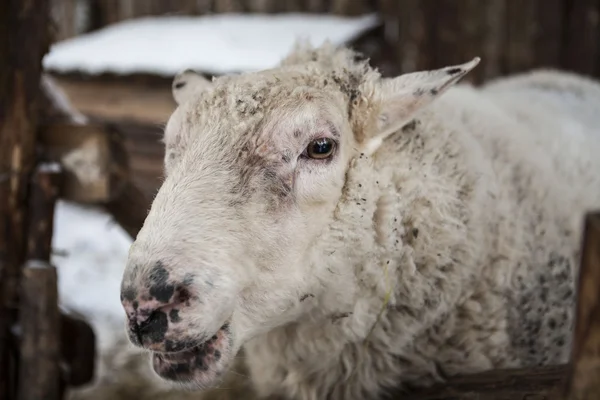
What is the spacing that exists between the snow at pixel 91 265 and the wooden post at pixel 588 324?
2.81m

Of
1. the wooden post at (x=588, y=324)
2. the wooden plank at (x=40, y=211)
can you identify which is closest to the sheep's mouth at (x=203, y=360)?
the wooden post at (x=588, y=324)

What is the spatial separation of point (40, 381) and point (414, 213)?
1.84 metres

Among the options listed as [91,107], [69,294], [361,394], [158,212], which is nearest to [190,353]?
[158,212]

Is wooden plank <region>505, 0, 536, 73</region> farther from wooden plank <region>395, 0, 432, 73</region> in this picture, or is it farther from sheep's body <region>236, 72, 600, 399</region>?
sheep's body <region>236, 72, 600, 399</region>

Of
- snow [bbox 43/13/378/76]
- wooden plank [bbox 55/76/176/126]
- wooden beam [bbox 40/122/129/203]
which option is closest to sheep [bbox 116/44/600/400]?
wooden beam [bbox 40/122/129/203]

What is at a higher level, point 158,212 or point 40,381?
point 158,212

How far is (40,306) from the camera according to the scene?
2.99 metres

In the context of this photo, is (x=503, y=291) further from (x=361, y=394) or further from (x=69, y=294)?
(x=69, y=294)

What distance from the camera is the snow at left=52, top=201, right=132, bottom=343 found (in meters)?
5.30

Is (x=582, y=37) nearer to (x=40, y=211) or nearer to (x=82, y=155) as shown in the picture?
(x=82, y=155)

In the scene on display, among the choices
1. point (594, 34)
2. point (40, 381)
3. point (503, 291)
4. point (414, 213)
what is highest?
point (594, 34)

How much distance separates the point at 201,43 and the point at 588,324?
21.8 feet

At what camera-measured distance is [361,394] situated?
2451 mm

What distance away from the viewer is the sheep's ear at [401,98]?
7.77 ft
